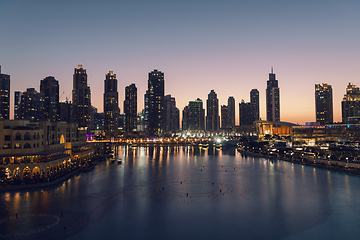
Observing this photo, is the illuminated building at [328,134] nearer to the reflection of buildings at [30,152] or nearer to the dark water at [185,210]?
the dark water at [185,210]

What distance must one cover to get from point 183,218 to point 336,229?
774 inches

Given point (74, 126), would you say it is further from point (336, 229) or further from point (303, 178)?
point (336, 229)

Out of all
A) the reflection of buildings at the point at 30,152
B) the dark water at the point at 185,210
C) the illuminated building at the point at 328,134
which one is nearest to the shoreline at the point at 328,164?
the dark water at the point at 185,210

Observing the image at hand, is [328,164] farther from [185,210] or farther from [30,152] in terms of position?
[30,152]

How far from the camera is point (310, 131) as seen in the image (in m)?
182

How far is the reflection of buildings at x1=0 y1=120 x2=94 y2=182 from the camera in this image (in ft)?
176

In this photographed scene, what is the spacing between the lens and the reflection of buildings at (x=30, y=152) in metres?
53.6

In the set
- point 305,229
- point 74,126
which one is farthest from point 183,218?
point 74,126

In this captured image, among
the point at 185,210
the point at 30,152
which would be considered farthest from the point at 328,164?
the point at 30,152

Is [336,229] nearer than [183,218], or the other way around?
[336,229]

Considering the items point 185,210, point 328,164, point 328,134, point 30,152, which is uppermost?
point 328,134

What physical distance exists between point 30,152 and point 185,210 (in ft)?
138

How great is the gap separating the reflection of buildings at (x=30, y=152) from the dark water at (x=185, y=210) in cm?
635

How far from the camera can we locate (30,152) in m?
59.2
